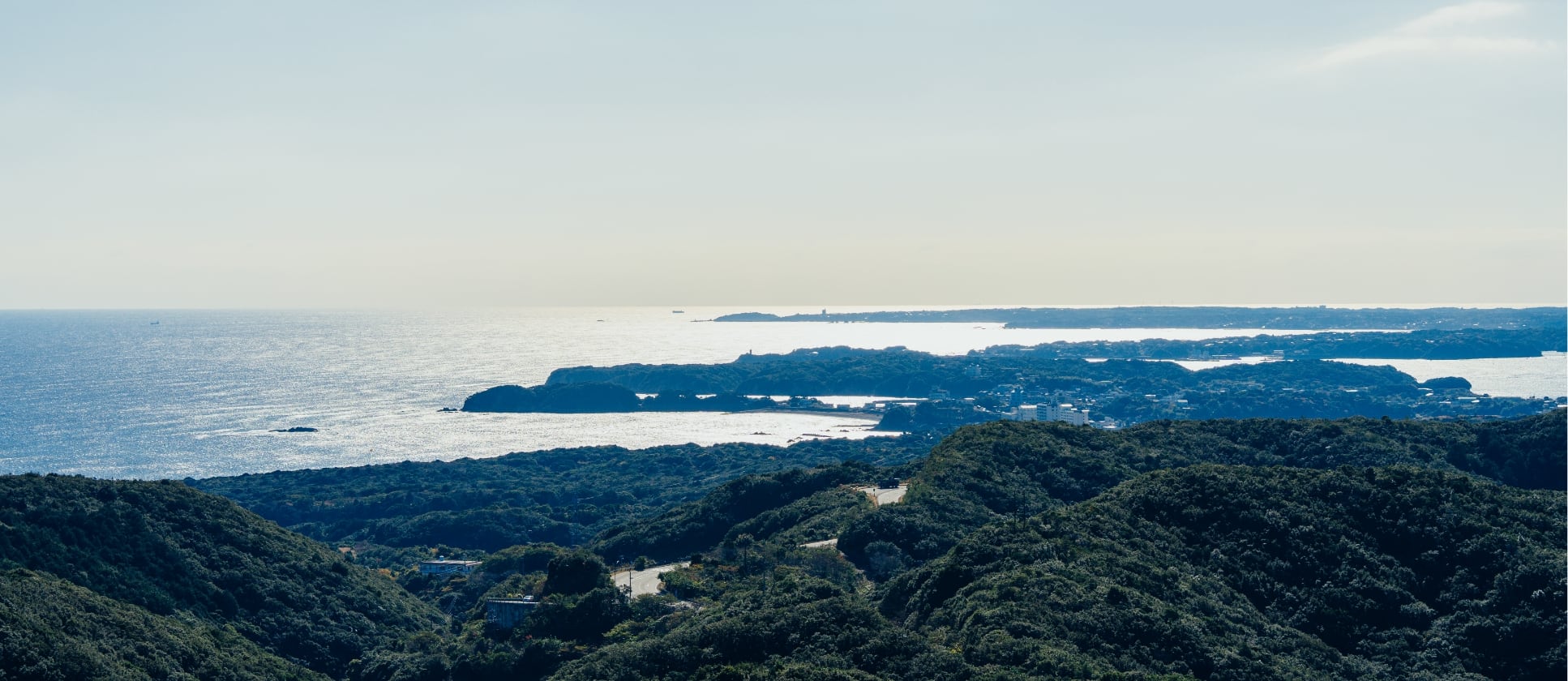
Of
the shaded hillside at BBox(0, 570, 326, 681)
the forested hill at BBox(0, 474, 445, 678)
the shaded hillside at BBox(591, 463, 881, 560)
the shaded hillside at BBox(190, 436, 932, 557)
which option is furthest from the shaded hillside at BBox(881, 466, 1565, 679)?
the shaded hillside at BBox(190, 436, 932, 557)

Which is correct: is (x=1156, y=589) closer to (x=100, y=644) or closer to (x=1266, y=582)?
(x=1266, y=582)

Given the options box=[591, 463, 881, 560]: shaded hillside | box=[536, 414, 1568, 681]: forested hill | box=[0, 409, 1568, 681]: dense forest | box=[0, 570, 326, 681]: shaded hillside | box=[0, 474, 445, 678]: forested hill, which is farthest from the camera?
box=[591, 463, 881, 560]: shaded hillside

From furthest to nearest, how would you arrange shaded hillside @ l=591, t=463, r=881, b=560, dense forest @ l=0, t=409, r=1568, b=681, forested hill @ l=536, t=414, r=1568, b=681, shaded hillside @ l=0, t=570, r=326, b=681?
shaded hillside @ l=591, t=463, r=881, b=560 → shaded hillside @ l=0, t=570, r=326, b=681 → dense forest @ l=0, t=409, r=1568, b=681 → forested hill @ l=536, t=414, r=1568, b=681

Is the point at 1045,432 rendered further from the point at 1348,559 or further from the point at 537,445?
the point at 537,445

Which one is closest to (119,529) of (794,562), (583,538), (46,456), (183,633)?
(183,633)

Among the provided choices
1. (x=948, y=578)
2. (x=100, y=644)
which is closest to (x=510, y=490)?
(x=100, y=644)

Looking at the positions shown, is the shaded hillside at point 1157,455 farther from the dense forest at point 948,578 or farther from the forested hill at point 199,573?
the forested hill at point 199,573

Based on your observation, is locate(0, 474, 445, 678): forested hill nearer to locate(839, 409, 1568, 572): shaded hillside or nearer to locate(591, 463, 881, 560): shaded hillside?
locate(591, 463, 881, 560): shaded hillside
